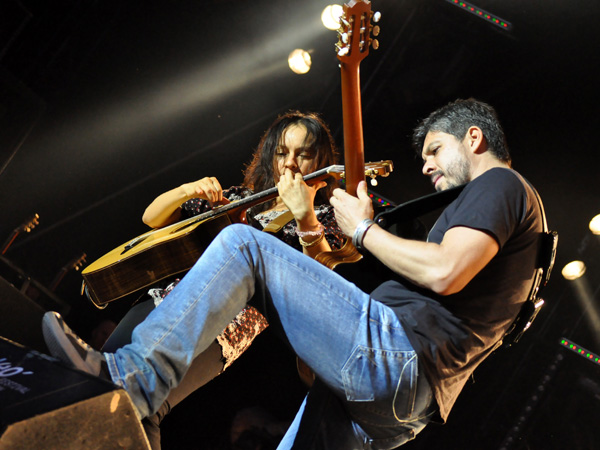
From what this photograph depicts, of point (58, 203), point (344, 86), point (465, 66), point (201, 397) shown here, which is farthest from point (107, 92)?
point (465, 66)

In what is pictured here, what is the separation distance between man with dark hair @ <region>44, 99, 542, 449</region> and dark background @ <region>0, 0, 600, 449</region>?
143 centimetres

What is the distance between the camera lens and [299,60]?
343 cm

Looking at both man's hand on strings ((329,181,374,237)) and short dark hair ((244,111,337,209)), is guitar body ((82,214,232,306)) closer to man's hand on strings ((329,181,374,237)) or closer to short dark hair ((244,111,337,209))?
short dark hair ((244,111,337,209))

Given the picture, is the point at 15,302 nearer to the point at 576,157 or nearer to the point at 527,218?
the point at 527,218

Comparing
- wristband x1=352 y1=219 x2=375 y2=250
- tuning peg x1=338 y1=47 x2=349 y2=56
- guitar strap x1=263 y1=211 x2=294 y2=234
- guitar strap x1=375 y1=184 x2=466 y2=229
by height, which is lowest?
guitar strap x1=263 y1=211 x2=294 y2=234

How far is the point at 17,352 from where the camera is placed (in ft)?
3.75

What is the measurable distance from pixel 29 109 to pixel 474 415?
309 cm

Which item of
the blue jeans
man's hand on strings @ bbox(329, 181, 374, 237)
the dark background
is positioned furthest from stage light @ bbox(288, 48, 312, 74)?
the blue jeans

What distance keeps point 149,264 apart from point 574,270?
8.48 ft

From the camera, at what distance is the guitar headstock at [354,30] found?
1987 mm

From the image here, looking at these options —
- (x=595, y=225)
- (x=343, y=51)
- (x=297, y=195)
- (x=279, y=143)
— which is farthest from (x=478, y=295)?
(x=595, y=225)

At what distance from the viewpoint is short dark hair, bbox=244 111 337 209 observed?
2.66 meters

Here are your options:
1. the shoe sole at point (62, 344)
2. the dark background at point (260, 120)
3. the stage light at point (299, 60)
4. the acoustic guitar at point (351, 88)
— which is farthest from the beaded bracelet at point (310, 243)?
the stage light at point (299, 60)

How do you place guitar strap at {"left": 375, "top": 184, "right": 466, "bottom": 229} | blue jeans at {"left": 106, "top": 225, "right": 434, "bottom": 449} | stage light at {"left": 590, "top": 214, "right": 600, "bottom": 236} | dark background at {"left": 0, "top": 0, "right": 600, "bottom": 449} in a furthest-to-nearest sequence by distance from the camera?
1. stage light at {"left": 590, "top": 214, "right": 600, "bottom": 236}
2. dark background at {"left": 0, "top": 0, "right": 600, "bottom": 449}
3. guitar strap at {"left": 375, "top": 184, "right": 466, "bottom": 229}
4. blue jeans at {"left": 106, "top": 225, "right": 434, "bottom": 449}
